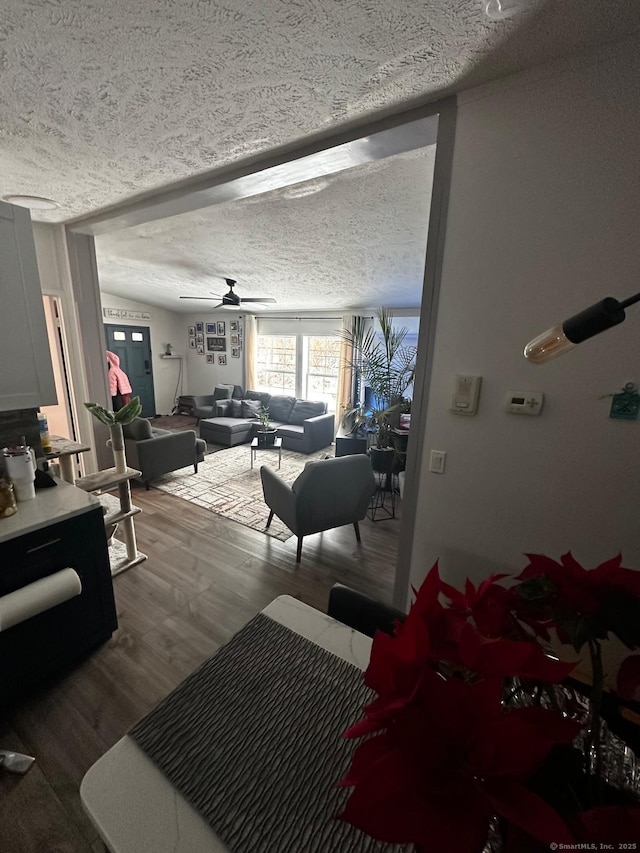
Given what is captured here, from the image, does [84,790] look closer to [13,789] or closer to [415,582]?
[13,789]

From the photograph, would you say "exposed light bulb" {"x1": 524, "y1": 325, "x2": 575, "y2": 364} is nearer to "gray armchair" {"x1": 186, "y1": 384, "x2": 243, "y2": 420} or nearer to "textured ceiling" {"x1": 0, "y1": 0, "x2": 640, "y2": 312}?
"textured ceiling" {"x1": 0, "y1": 0, "x2": 640, "y2": 312}

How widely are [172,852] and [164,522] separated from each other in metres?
2.80

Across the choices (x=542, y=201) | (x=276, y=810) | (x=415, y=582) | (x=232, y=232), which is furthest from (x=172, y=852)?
(x=232, y=232)

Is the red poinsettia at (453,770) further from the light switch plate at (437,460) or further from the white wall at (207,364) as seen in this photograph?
the white wall at (207,364)

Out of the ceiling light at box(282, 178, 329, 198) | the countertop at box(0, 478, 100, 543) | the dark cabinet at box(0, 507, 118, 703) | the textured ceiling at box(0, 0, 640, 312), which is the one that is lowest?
the dark cabinet at box(0, 507, 118, 703)

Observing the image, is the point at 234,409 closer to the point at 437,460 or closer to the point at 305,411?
the point at 305,411

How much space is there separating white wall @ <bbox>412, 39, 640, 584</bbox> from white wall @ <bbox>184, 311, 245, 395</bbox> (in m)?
6.13

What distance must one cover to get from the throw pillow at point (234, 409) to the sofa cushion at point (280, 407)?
55 centimetres

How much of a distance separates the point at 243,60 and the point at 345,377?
4775 mm

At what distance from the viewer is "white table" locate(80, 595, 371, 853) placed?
475 mm

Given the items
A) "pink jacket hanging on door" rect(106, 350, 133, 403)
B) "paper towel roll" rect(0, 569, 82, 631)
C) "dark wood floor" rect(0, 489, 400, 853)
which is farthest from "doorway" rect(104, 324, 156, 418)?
"paper towel roll" rect(0, 569, 82, 631)

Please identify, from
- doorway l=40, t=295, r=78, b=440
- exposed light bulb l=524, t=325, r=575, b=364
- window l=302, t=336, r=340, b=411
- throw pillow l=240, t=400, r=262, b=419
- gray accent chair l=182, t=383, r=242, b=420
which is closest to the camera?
exposed light bulb l=524, t=325, r=575, b=364

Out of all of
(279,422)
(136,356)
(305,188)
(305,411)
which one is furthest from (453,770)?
(136,356)

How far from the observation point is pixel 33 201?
7.38 ft
